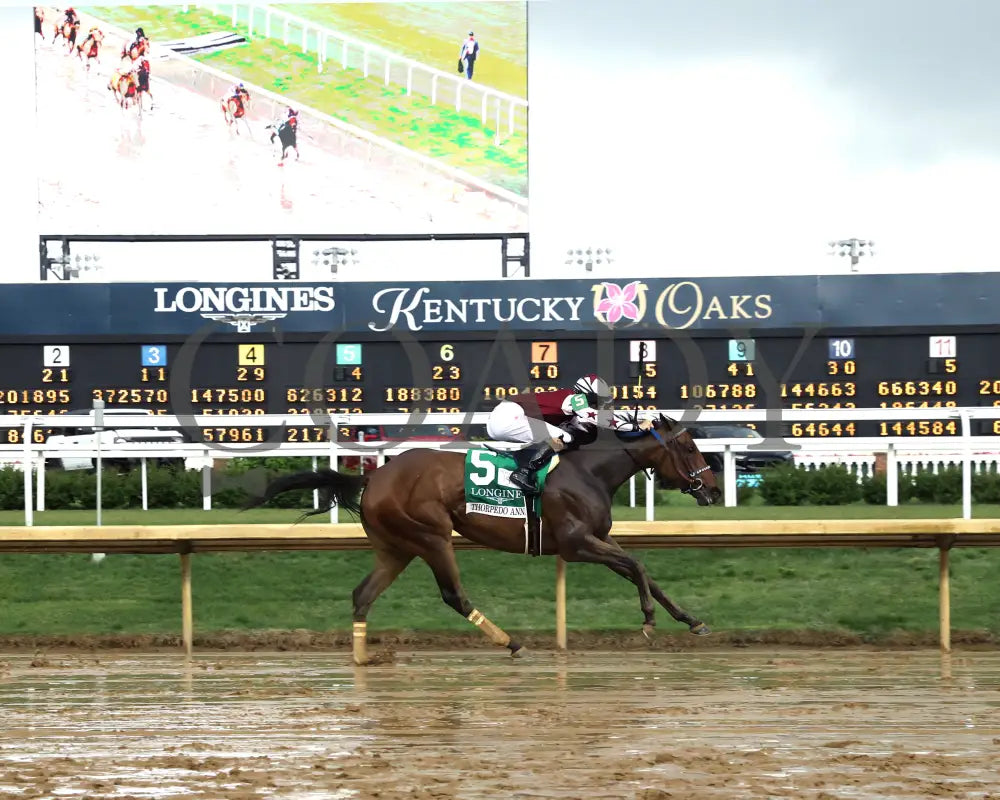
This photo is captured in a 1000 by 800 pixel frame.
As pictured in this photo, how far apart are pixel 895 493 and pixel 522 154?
1075 cm

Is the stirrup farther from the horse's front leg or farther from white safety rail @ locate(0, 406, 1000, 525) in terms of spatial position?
white safety rail @ locate(0, 406, 1000, 525)

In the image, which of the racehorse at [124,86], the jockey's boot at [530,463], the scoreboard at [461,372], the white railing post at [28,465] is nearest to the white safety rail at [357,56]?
the racehorse at [124,86]

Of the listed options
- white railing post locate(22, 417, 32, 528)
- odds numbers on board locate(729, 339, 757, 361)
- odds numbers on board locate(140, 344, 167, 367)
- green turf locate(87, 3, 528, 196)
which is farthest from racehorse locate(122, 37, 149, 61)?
white railing post locate(22, 417, 32, 528)

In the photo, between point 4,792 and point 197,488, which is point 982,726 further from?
point 197,488

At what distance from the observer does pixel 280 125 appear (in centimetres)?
2191

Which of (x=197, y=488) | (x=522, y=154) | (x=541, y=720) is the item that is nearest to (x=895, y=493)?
(x=197, y=488)

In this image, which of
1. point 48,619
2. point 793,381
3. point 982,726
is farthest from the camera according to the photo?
point 793,381

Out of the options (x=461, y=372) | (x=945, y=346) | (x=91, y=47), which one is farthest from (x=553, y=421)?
(x=91, y=47)

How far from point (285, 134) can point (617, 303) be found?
7723 millimetres

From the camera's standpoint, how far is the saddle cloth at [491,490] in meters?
7.54

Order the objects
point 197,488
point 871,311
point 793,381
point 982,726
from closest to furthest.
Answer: point 982,726 < point 197,488 < point 793,381 < point 871,311

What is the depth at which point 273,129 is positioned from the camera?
21875mm

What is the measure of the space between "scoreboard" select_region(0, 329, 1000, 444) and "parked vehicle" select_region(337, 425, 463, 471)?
234 mm

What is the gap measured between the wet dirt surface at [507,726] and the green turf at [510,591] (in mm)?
849
